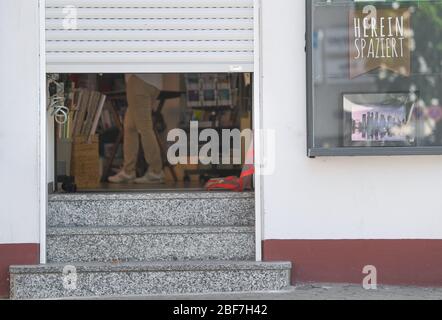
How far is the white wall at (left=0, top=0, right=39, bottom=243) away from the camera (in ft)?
22.0

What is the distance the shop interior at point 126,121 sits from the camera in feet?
26.1

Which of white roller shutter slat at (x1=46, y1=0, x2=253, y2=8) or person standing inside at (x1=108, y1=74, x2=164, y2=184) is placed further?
person standing inside at (x1=108, y1=74, x2=164, y2=184)

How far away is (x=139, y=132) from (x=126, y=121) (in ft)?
0.66

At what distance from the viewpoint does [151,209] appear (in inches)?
284

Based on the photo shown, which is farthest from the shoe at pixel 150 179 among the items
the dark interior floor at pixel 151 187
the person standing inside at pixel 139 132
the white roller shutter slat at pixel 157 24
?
the white roller shutter slat at pixel 157 24

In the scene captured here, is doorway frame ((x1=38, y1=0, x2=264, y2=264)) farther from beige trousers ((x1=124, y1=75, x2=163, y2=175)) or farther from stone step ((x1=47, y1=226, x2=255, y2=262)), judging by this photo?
beige trousers ((x1=124, y1=75, x2=163, y2=175))

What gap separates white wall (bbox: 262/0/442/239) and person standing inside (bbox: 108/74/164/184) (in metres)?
2.11

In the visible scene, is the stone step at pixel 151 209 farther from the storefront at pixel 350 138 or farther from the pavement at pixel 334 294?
the pavement at pixel 334 294

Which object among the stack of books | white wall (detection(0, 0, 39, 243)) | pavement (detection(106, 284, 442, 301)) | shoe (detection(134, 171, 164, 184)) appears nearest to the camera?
pavement (detection(106, 284, 442, 301))

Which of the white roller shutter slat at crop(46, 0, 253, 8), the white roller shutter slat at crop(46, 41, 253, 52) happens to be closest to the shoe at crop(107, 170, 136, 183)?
the white roller shutter slat at crop(46, 41, 253, 52)

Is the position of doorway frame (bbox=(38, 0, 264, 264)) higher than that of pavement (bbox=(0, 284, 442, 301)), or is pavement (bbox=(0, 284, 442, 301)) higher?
doorway frame (bbox=(38, 0, 264, 264))

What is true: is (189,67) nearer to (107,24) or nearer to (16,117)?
(107,24)

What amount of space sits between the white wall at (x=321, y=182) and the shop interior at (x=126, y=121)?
1.27m
